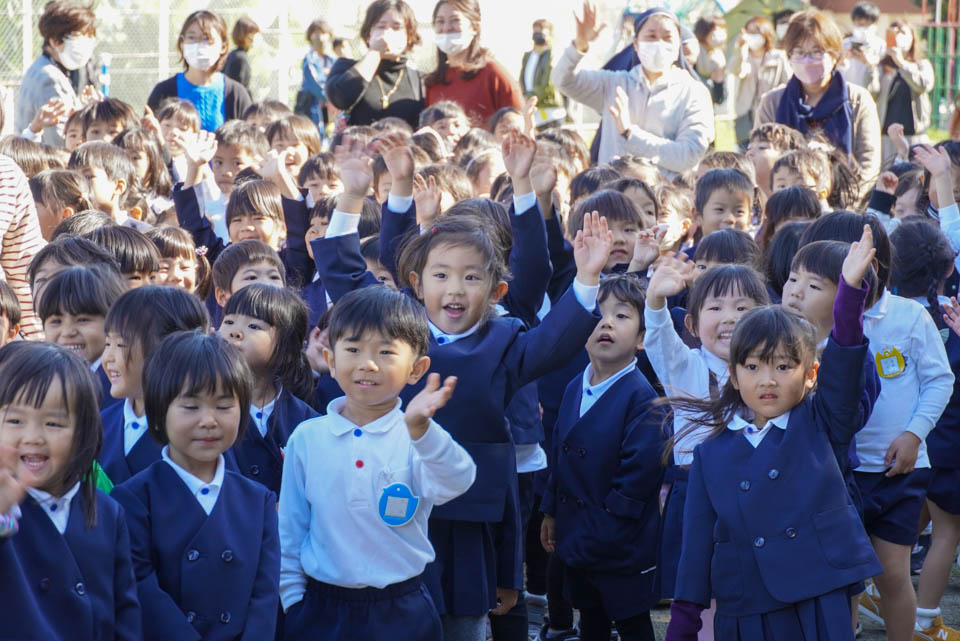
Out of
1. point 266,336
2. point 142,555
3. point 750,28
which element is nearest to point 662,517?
point 266,336

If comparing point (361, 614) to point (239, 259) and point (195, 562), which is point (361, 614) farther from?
point (239, 259)

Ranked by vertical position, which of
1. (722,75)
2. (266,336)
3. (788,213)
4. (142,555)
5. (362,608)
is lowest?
(362,608)

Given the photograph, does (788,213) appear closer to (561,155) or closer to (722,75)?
(561,155)

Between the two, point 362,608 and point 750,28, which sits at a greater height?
point 750,28

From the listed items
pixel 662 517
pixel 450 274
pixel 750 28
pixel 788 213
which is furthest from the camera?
pixel 750 28

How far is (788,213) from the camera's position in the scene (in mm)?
→ 5023

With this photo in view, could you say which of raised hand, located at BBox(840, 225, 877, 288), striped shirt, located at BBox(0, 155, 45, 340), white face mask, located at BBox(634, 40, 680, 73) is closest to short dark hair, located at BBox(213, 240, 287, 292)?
striped shirt, located at BBox(0, 155, 45, 340)

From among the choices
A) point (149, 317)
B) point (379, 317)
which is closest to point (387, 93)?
point (149, 317)

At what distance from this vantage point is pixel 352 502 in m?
2.87

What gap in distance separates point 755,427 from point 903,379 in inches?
35.4

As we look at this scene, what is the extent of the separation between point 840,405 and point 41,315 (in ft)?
7.08

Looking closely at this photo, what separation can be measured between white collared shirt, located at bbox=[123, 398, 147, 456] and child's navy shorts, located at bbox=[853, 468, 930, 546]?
211 cm

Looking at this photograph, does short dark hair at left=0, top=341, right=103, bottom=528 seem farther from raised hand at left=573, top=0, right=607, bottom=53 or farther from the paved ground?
raised hand at left=573, top=0, right=607, bottom=53

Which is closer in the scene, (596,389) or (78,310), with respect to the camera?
(78,310)
